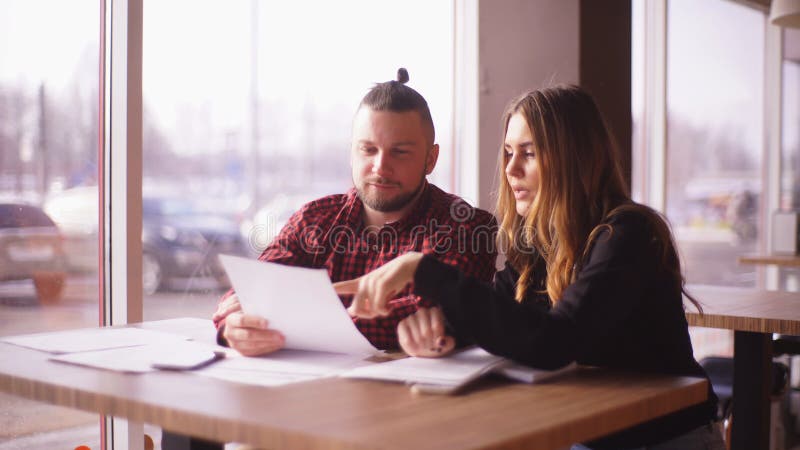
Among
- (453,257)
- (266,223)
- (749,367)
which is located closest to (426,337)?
(453,257)

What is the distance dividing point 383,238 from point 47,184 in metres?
1.08

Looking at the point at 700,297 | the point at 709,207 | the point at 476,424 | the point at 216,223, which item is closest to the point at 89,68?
the point at 216,223

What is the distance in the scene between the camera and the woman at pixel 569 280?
119 cm

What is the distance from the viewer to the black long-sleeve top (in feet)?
3.90

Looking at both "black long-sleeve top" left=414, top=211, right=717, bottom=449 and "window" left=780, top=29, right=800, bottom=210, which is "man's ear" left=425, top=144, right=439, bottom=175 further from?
"window" left=780, top=29, right=800, bottom=210

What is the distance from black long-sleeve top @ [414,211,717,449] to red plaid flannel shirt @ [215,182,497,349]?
1.22 feet

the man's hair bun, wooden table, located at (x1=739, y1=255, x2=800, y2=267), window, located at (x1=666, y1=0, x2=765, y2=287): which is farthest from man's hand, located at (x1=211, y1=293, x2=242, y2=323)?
window, located at (x1=666, y1=0, x2=765, y2=287)

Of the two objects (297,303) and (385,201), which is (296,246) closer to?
(385,201)

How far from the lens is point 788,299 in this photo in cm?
249

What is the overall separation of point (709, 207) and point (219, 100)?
14.6 ft

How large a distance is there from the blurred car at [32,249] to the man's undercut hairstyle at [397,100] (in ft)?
3.54

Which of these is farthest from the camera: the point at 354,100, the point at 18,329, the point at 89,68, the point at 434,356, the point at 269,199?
the point at 354,100

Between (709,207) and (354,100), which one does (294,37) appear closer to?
(354,100)

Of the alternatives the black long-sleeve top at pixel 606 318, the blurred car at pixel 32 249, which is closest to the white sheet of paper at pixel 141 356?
the black long-sleeve top at pixel 606 318
